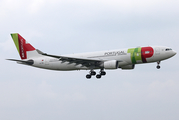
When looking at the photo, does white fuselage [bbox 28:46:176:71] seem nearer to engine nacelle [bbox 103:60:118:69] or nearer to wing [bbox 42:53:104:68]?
wing [bbox 42:53:104:68]

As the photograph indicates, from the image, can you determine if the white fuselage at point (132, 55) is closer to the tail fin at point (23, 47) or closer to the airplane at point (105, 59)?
the airplane at point (105, 59)

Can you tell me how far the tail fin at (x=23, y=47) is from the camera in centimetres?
5750

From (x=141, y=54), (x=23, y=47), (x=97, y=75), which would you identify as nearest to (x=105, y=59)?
(x=97, y=75)

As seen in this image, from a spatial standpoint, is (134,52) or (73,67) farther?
(73,67)

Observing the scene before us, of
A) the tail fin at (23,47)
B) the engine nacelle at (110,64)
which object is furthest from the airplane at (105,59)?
the tail fin at (23,47)

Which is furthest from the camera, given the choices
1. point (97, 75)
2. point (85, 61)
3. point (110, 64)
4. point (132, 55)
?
point (97, 75)

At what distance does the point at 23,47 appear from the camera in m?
58.4

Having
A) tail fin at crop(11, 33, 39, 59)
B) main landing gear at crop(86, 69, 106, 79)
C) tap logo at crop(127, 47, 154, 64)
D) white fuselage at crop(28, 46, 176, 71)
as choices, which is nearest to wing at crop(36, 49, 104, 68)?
white fuselage at crop(28, 46, 176, 71)

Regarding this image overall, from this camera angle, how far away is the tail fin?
5750 centimetres

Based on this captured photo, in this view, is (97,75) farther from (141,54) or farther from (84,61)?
(141,54)

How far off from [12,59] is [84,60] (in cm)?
1226

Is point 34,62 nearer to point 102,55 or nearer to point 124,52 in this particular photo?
point 102,55

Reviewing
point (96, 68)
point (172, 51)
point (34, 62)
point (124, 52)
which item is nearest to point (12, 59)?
point (34, 62)

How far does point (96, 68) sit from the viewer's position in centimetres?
5200
